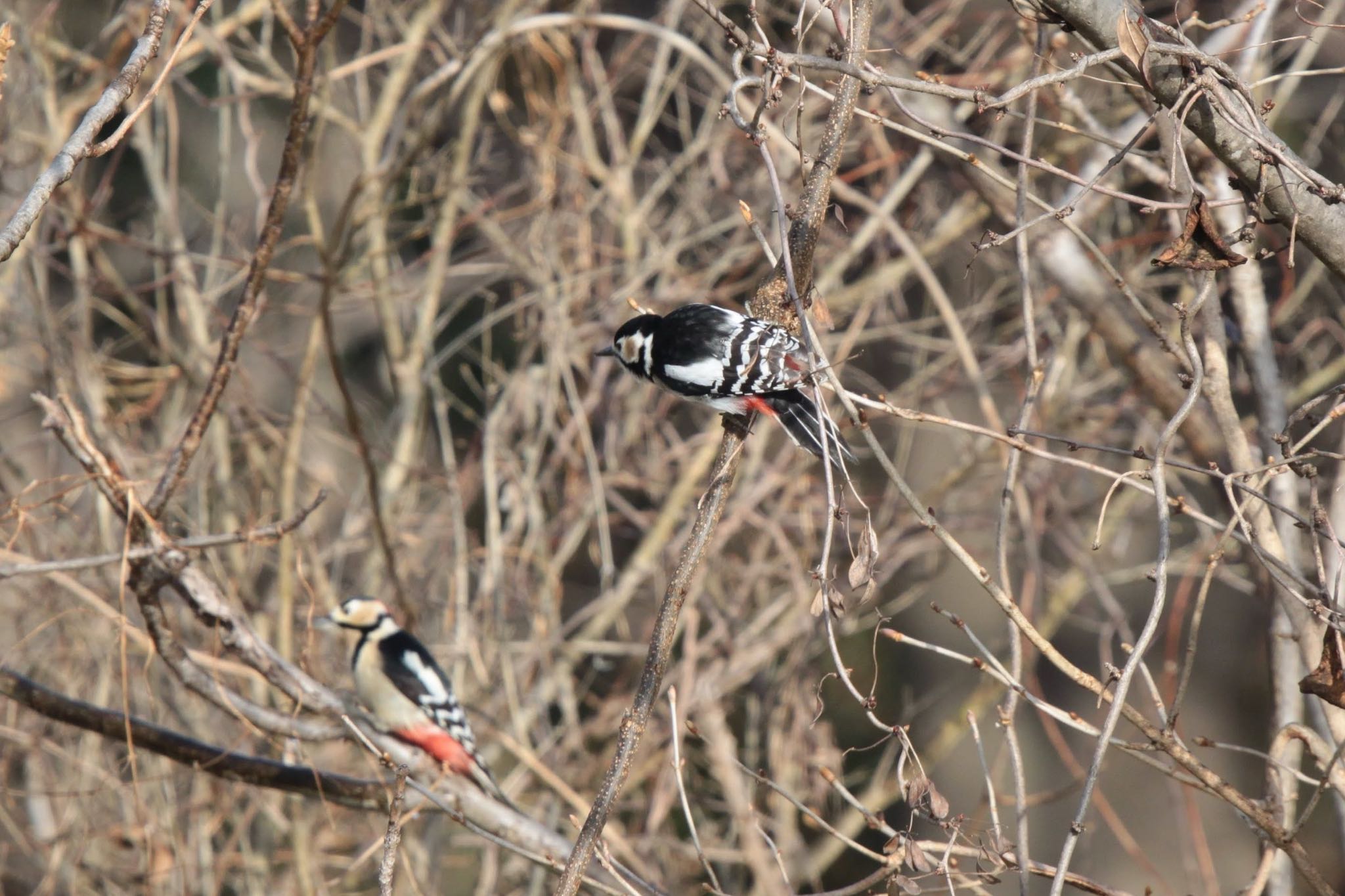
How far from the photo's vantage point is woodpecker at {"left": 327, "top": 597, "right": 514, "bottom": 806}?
5078 mm

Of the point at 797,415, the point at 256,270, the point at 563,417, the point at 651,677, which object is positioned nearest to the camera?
the point at 651,677

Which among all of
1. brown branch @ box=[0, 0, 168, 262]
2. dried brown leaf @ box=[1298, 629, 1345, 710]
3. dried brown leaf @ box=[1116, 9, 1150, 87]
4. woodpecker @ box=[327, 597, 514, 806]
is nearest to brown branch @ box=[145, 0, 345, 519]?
brown branch @ box=[0, 0, 168, 262]

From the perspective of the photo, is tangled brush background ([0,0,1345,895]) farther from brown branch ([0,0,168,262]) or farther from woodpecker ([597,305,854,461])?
brown branch ([0,0,168,262])

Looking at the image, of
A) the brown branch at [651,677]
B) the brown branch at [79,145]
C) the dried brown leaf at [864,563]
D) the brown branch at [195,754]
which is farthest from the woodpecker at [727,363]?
the brown branch at [79,145]

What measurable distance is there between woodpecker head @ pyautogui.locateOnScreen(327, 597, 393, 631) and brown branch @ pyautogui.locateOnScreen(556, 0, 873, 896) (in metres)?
2.94

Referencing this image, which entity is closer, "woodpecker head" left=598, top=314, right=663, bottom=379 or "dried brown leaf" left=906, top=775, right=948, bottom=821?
"dried brown leaf" left=906, top=775, right=948, bottom=821

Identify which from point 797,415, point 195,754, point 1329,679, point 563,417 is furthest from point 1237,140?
point 563,417

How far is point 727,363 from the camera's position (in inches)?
135

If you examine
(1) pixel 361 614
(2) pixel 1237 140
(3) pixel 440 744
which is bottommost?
(3) pixel 440 744

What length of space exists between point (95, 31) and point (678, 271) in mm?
4526

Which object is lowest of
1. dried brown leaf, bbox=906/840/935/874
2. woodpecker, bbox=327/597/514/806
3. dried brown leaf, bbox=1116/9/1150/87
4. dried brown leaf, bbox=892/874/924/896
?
woodpecker, bbox=327/597/514/806

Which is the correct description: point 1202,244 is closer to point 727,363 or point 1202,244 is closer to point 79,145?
point 727,363

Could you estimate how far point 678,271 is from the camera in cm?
580

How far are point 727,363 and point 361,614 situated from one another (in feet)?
8.33
